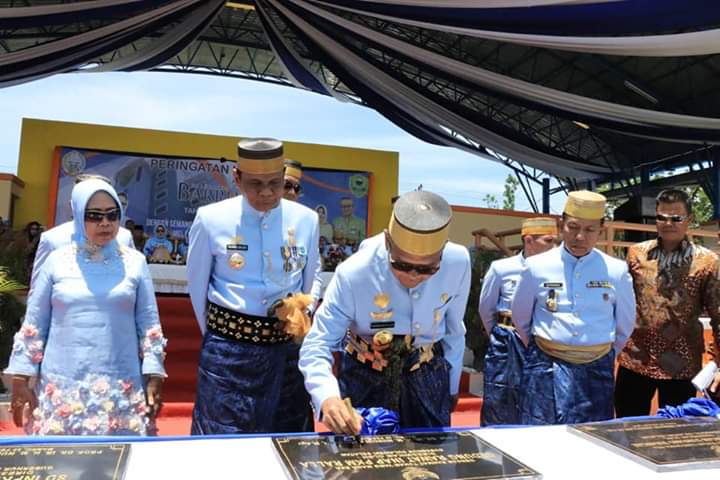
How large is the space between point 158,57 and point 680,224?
736 cm

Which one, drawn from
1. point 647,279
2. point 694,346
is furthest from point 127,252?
point 694,346

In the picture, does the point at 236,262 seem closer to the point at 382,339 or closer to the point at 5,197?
the point at 382,339

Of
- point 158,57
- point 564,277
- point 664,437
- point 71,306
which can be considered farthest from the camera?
point 158,57

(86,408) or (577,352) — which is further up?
(577,352)

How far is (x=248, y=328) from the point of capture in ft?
6.50

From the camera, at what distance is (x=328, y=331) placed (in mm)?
1497

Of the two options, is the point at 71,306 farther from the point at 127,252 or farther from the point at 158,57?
the point at 158,57

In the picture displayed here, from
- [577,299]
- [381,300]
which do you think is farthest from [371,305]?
[577,299]

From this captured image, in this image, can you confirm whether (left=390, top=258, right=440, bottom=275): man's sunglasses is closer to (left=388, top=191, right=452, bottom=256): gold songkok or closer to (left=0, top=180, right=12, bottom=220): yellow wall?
(left=388, top=191, right=452, bottom=256): gold songkok

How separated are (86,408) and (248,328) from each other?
0.54 meters

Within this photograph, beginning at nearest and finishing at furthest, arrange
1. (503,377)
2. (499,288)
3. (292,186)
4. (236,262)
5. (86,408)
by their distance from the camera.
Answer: (86,408) < (236,262) < (292,186) < (503,377) < (499,288)

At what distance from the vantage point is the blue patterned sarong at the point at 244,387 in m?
1.93

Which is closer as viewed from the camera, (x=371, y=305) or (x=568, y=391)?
(x=371, y=305)

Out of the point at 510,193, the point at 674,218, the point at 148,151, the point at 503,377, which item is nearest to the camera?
the point at 674,218
